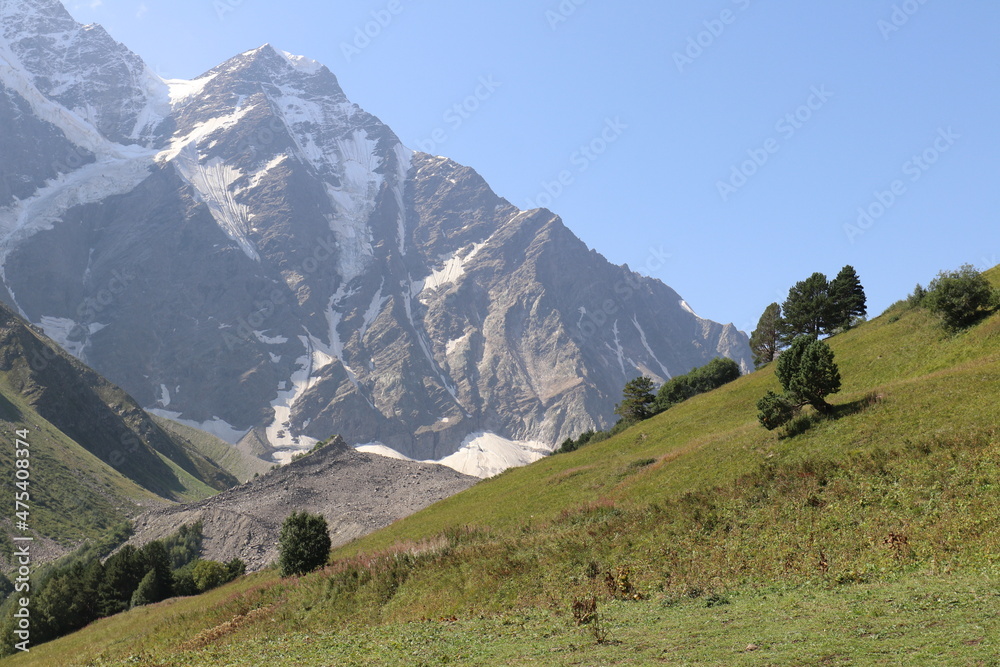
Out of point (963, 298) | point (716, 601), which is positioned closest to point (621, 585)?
point (716, 601)

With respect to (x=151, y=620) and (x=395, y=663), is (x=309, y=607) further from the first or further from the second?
(x=151, y=620)

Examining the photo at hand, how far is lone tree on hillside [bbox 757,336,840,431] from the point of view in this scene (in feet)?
128

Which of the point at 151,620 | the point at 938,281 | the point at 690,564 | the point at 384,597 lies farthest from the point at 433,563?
the point at 938,281

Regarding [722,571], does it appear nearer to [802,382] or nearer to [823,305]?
[802,382]

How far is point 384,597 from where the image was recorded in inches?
1208

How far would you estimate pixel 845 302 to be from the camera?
85.2 metres

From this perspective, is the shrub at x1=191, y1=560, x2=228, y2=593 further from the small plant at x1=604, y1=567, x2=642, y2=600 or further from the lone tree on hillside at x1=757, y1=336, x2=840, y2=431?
the lone tree on hillside at x1=757, y1=336, x2=840, y2=431

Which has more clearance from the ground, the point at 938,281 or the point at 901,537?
the point at 938,281

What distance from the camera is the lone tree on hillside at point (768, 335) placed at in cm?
9381

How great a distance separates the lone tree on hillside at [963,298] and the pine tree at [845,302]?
3484 centimetres

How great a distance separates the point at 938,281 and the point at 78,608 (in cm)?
8082

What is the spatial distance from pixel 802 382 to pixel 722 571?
748 inches

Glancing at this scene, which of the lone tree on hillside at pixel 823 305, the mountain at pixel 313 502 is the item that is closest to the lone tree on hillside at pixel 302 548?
the mountain at pixel 313 502

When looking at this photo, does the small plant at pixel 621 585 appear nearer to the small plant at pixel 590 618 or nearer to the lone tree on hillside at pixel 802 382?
the small plant at pixel 590 618
